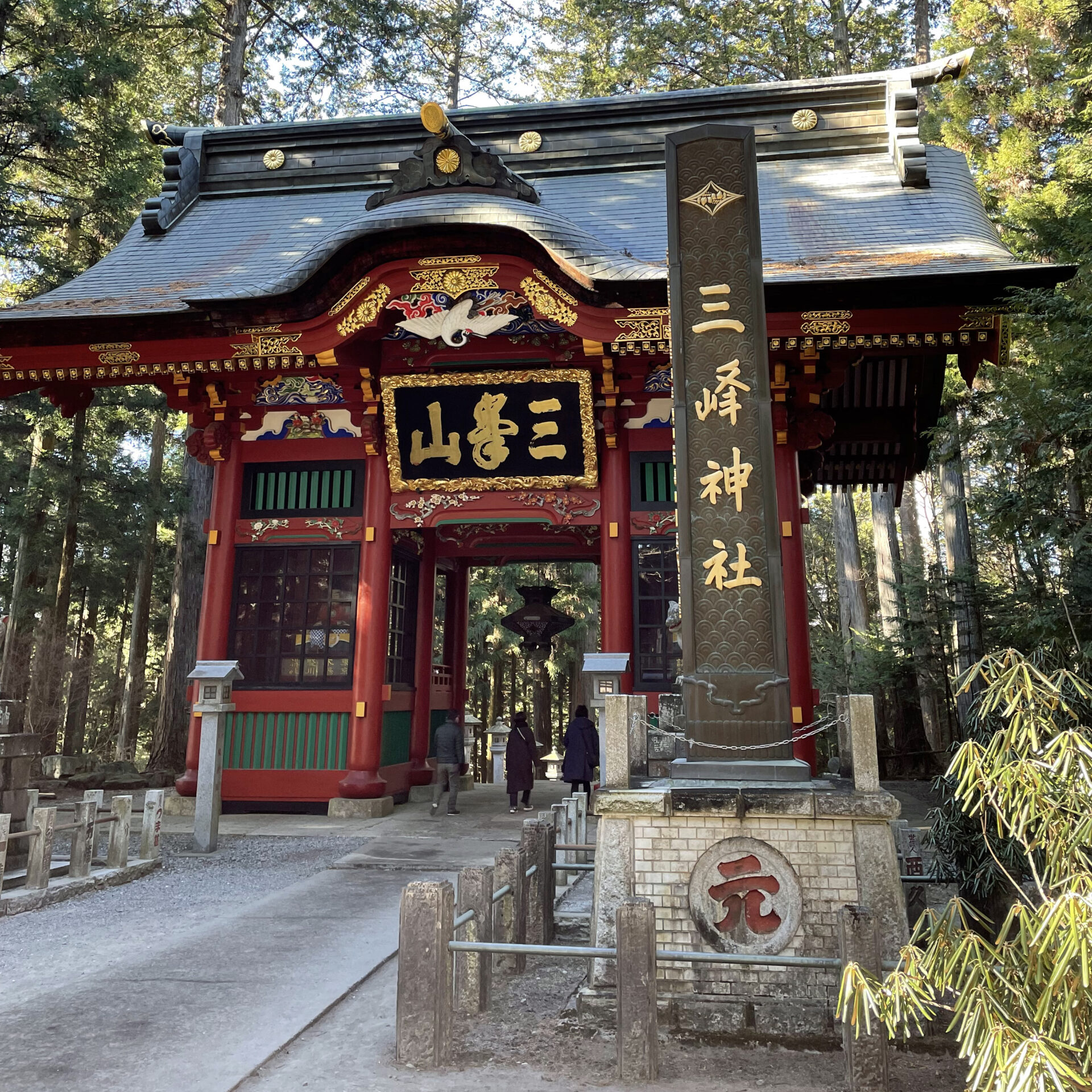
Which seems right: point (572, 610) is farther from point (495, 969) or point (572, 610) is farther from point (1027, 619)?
point (495, 969)

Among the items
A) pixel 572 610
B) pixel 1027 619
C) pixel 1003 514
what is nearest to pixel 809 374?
Answer: pixel 1003 514

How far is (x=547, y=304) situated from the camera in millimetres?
8812

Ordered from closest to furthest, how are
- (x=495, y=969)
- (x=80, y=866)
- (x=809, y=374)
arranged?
(x=495, y=969) → (x=80, y=866) → (x=809, y=374)

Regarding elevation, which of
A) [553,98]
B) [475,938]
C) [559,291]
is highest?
[553,98]

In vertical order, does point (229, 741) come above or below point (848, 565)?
below

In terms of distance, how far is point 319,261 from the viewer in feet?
28.1

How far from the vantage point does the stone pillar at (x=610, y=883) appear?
12.3 feet

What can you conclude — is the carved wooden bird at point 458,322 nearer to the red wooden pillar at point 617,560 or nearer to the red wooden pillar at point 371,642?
the red wooden pillar at point 371,642

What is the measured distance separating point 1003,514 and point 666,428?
11.9ft

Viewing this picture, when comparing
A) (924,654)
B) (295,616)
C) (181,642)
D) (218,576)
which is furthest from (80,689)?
(924,654)

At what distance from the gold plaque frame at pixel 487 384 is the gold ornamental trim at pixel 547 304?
93cm

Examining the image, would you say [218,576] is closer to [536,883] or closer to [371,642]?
[371,642]

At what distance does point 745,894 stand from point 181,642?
12.8m

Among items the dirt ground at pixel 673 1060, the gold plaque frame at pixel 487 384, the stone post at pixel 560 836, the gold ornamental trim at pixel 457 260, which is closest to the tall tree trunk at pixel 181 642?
the gold plaque frame at pixel 487 384
